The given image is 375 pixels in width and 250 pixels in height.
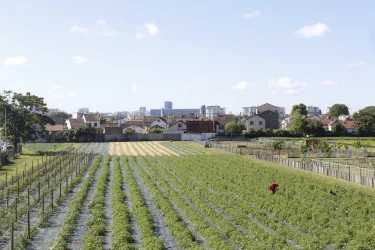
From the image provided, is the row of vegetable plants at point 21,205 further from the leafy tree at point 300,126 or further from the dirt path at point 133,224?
the leafy tree at point 300,126

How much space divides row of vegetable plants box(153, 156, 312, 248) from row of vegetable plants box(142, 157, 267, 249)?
28 cm

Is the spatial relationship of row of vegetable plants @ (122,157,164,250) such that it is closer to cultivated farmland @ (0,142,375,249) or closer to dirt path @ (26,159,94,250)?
cultivated farmland @ (0,142,375,249)

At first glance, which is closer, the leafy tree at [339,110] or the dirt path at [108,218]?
the dirt path at [108,218]

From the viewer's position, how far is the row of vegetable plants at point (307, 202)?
16.8m

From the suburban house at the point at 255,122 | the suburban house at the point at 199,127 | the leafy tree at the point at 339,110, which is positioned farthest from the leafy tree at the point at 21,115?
the leafy tree at the point at 339,110

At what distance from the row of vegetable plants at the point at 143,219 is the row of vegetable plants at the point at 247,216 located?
364cm

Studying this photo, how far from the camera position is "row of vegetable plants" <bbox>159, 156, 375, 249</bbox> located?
1684cm

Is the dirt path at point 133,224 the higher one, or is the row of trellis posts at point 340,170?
the row of trellis posts at point 340,170

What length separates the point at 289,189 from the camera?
2691 centimetres

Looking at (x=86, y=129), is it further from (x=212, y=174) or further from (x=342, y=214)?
(x=342, y=214)

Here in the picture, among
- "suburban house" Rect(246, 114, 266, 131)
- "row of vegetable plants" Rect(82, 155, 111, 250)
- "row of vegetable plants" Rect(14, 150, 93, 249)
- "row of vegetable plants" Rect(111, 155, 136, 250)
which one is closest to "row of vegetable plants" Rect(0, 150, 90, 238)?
"row of vegetable plants" Rect(14, 150, 93, 249)

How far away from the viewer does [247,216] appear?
20.3m

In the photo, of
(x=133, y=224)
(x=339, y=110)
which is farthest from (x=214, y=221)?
(x=339, y=110)

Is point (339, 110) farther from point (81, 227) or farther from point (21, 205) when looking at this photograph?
point (81, 227)
